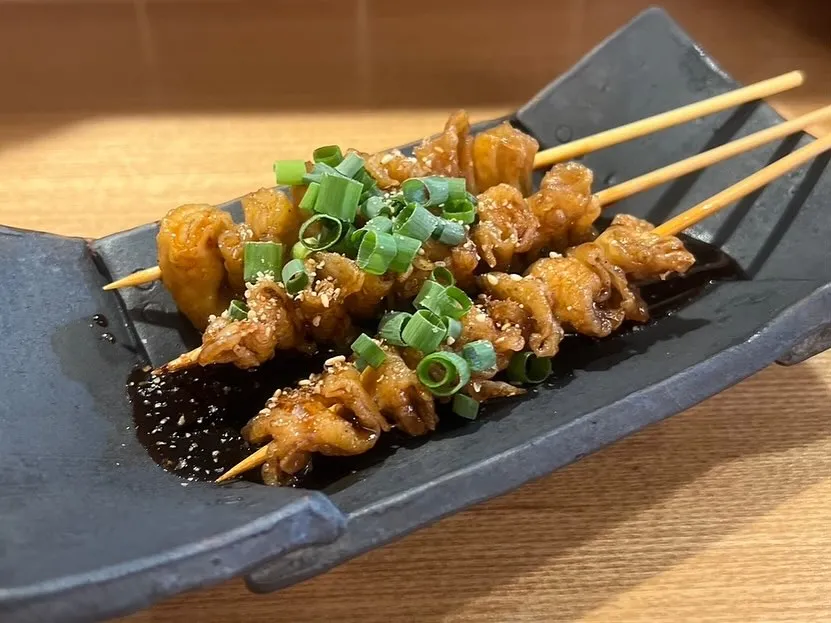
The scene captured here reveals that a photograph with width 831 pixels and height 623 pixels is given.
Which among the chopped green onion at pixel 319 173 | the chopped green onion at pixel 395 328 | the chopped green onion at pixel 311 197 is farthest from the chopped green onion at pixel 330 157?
the chopped green onion at pixel 395 328

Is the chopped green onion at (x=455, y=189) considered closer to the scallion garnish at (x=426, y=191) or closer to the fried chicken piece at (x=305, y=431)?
the scallion garnish at (x=426, y=191)

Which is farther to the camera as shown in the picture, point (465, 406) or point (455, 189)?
point (455, 189)

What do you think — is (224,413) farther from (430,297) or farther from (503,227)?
(503,227)

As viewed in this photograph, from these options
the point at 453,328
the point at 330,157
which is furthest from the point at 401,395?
the point at 330,157

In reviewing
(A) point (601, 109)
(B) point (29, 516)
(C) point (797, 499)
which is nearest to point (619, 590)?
(C) point (797, 499)

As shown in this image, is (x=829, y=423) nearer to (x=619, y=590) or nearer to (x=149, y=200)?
(x=619, y=590)

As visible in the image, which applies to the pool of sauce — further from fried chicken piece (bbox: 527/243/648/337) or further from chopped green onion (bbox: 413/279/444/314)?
chopped green onion (bbox: 413/279/444/314)
